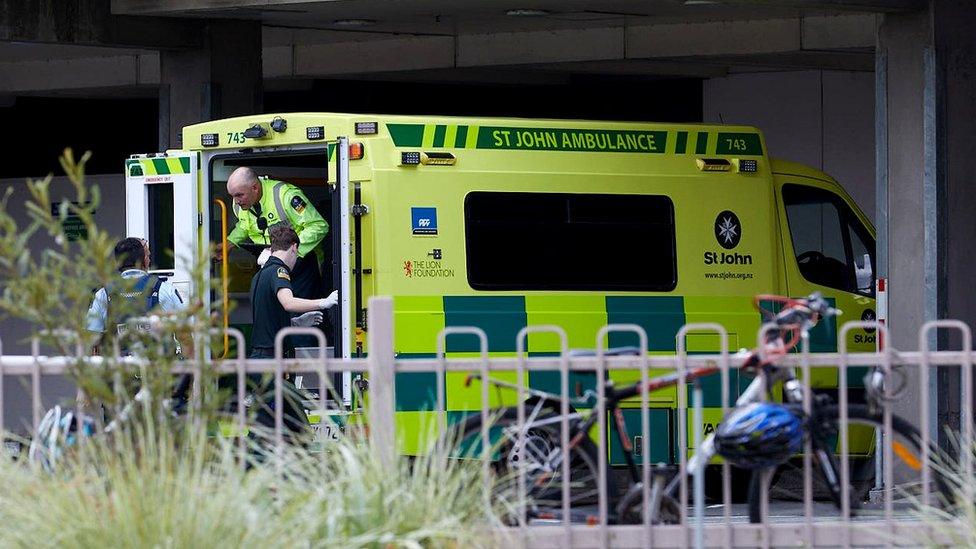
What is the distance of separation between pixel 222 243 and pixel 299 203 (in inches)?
21.3

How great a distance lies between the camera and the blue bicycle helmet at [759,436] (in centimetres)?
638

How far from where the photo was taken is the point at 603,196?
1054 cm

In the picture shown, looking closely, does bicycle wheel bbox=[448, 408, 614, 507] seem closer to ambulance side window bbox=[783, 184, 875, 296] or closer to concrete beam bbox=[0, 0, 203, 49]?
ambulance side window bbox=[783, 184, 875, 296]

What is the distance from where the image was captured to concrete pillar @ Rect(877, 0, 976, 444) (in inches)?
422

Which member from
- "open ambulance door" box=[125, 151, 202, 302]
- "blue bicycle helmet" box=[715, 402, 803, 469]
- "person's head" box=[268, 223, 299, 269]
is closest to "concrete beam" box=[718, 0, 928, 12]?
"person's head" box=[268, 223, 299, 269]

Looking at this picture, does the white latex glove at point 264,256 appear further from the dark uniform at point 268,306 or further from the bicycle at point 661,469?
the bicycle at point 661,469

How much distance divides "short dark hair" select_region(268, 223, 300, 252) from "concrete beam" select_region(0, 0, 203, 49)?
4823mm

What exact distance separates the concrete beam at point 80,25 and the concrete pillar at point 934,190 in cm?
640

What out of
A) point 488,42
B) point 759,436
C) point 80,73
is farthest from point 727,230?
point 80,73

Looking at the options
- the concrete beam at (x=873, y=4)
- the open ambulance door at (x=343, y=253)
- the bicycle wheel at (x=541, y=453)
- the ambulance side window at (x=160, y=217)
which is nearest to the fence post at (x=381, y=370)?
the bicycle wheel at (x=541, y=453)

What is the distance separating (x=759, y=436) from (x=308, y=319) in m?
4.21

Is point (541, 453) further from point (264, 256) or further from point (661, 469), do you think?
point (264, 256)

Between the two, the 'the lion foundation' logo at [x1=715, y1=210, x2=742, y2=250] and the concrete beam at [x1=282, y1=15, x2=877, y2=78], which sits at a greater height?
the concrete beam at [x1=282, y1=15, x2=877, y2=78]

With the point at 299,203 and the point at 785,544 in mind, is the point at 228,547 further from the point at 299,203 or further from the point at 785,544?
the point at 299,203
